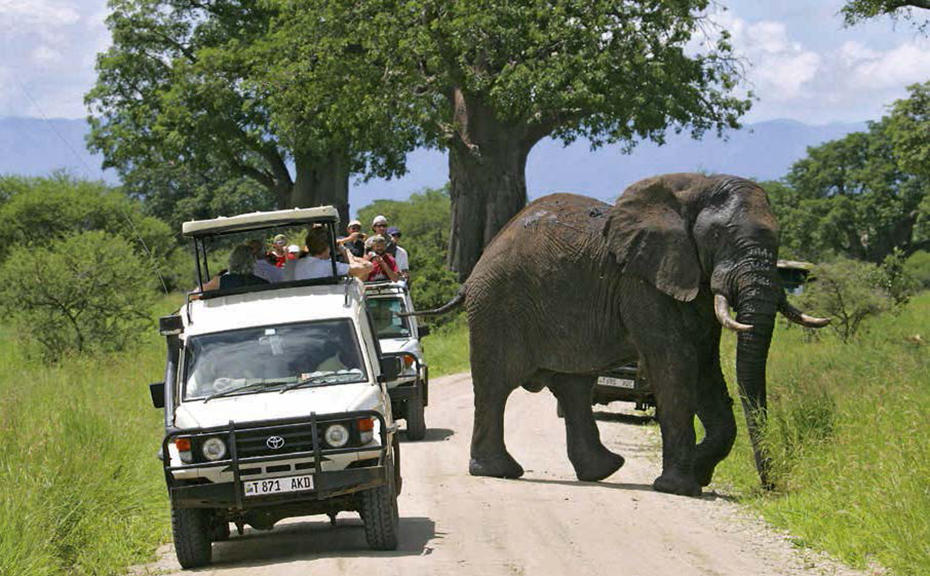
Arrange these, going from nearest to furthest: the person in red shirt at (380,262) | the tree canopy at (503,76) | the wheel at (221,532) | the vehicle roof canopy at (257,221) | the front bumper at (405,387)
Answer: the wheel at (221,532) → the vehicle roof canopy at (257,221) → the front bumper at (405,387) → the person in red shirt at (380,262) → the tree canopy at (503,76)

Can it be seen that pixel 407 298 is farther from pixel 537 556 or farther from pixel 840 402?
pixel 537 556

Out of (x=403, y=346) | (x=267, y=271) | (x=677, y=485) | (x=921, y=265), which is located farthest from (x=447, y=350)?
(x=921, y=265)

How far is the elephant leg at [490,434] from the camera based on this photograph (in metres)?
15.3

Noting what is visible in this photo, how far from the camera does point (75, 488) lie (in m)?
11.8

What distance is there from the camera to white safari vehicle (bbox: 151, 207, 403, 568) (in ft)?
33.3

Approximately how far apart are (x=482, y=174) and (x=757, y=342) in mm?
26524

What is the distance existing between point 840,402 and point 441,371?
1495cm

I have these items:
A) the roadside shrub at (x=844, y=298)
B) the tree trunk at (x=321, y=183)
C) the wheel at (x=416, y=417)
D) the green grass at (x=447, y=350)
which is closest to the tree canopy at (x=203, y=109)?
the tree trunk at (x=321, y=183)

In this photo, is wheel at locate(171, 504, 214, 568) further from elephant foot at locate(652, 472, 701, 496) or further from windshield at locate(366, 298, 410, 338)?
windshield at locate(366, 298, 410, 338)

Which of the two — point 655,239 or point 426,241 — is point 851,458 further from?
point 426,241

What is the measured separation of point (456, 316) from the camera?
37812 millimetres

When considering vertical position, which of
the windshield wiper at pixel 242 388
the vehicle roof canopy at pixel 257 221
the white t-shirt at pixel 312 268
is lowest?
the windshield wiper at pixel 242 388

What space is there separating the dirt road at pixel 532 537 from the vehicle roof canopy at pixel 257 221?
2.55 m

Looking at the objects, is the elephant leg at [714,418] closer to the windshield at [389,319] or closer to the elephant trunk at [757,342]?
the elephant trunk at [757,342]
